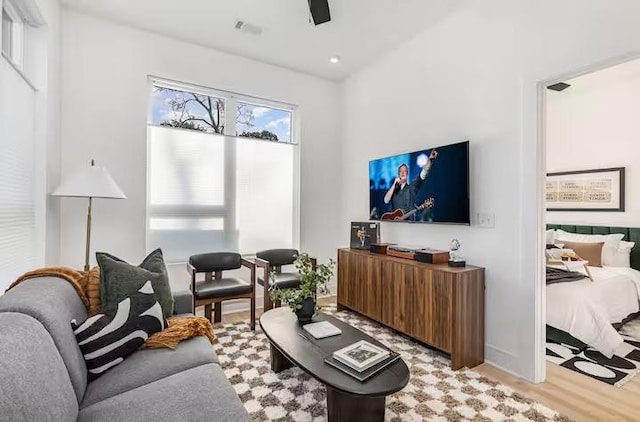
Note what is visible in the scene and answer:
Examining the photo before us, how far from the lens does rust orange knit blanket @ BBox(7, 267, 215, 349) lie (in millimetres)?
1776

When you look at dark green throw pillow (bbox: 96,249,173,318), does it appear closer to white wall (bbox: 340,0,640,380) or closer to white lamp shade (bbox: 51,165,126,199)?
white lamp shade (bbox: 51,165,126,199)

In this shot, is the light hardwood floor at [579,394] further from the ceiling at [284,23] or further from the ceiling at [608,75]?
the ceiling at [284,23]

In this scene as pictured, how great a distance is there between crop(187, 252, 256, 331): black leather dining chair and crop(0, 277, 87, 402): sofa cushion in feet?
4.17

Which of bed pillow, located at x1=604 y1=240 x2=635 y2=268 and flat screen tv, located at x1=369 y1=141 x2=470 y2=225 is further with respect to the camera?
bed pillow, located at x1=604 y1=240 x2=635 y2=268

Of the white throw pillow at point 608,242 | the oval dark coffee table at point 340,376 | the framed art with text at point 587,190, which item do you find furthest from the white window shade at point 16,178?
the framed art with text at point 587,190

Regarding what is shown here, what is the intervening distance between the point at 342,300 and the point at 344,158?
78.0 inches

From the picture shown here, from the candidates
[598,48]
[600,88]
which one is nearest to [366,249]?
[598,48]

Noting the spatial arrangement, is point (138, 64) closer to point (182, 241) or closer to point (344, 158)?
point (182, 241)

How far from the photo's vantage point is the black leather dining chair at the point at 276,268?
129 inches

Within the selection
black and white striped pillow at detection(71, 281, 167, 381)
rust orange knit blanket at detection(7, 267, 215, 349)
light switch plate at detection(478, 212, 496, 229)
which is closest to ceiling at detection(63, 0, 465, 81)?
light switch plate at detection(478, 212, 496, 229)

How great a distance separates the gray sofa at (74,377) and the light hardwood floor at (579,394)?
199 centimetres

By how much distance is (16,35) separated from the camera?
2.32 metres

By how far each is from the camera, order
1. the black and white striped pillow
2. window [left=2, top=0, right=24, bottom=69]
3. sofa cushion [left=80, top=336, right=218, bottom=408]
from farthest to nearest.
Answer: window [left=2, top=0, right=24, bottom=69] → the black and white striped pillow → sofa cushion [left=80, top=336, right=218, bottom=408]

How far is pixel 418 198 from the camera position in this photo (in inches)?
124
